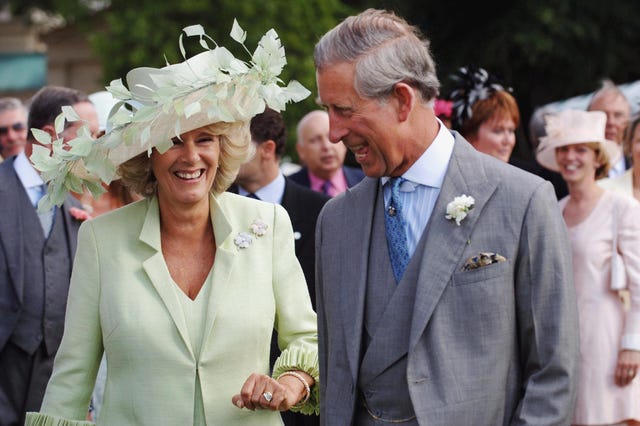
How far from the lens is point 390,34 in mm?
3730

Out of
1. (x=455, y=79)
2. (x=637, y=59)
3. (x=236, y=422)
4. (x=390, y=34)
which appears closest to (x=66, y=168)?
(x=236, y=422)

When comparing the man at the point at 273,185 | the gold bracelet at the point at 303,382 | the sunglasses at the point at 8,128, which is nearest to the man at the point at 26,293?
the man at the point at 273,185

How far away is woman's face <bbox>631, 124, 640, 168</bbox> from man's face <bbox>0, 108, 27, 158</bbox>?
14.7 ft

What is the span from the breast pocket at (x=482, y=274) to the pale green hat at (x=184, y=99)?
3.50 feet

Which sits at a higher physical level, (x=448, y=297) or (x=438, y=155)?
(x=438, y=155)

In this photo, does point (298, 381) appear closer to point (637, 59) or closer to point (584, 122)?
point (584, 122)

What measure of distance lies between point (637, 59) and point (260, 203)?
1320 cm

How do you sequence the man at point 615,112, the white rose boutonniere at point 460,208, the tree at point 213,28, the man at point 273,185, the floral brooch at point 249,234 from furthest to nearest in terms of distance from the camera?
the tree at point 213,28 → the man at point 615,112 → the man at point 273,185 → the floral brooch at point 249,234 → the white rose boutonniere at point 460,208

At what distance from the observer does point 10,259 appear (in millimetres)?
6066

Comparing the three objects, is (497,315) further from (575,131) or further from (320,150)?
(320,150)

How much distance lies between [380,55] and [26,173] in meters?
3.16

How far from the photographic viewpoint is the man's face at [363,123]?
12.2 ft

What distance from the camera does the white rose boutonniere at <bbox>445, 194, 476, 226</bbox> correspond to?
3.60 m

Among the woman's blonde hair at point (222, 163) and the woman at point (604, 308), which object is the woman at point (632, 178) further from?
the woman's blonde hair at point (222, 163)
